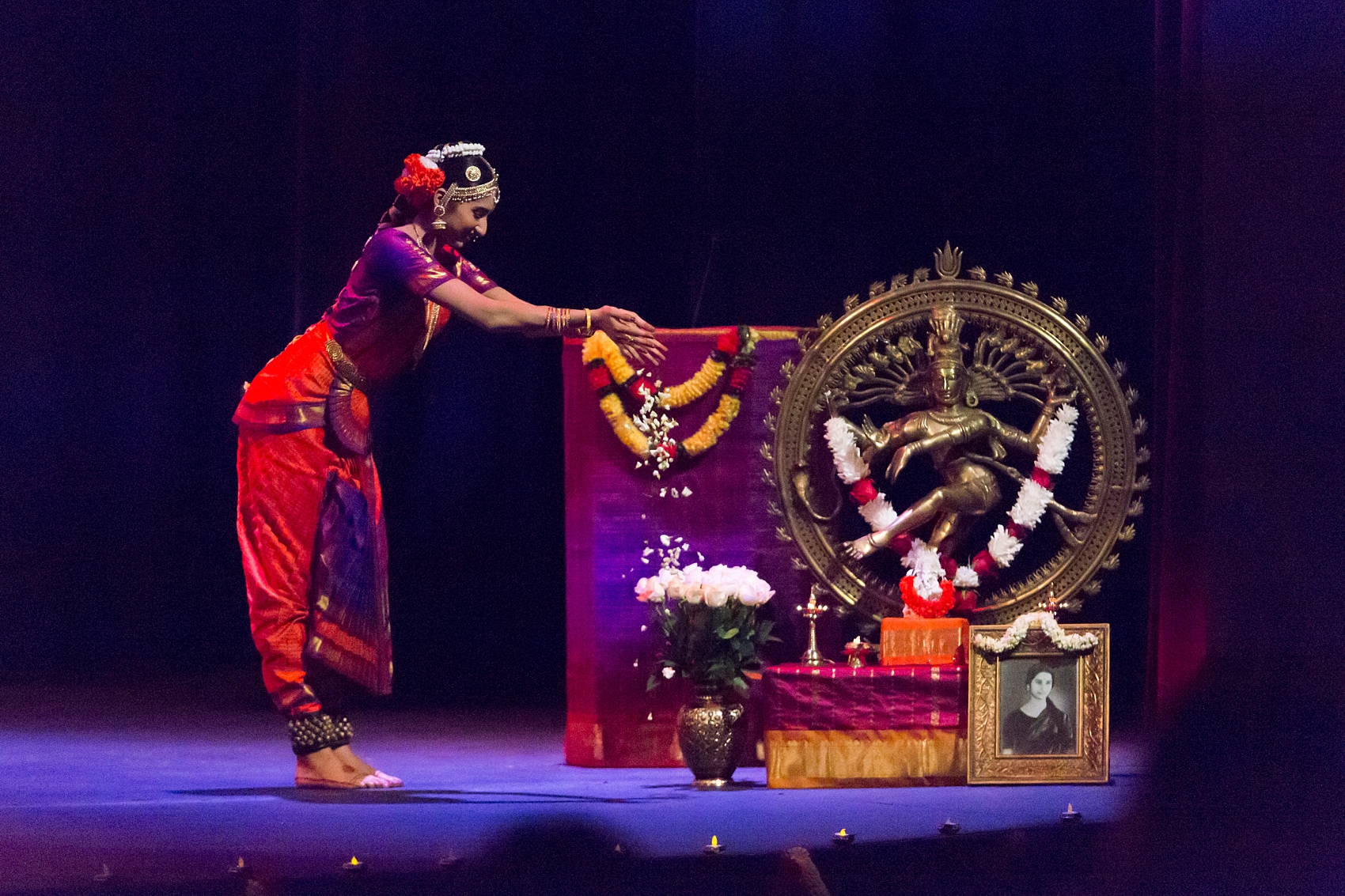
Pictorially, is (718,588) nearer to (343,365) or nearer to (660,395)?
(660,395)

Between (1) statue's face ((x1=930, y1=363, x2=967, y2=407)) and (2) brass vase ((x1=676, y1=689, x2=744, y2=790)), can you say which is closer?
(2) brass vase ((x1=676, y1=689, x2=744, y2=790))

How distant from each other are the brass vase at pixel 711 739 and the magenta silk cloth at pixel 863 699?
0.37 feet

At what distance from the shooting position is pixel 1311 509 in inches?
229

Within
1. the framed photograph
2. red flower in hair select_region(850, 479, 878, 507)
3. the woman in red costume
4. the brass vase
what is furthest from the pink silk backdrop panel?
the framed photograph

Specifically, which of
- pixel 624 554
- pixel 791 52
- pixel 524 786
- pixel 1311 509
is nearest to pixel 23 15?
pixel 791 52

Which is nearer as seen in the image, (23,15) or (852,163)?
(852,163)

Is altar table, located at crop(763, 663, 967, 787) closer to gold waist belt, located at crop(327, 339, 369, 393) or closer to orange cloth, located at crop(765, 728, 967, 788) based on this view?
orange cloth, located at crop(765, 728, 967, 788)

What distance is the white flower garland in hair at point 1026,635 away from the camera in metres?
5.57

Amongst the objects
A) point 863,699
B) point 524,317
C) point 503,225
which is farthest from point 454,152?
point 503,225

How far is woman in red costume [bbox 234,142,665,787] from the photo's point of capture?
545 cm

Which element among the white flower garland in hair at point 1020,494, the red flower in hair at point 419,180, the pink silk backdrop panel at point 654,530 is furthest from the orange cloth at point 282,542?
the white flower garland in hair at point 1020,494

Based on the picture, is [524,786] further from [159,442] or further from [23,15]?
[23,15]

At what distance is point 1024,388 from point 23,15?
4.27m

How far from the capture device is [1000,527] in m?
6.13
